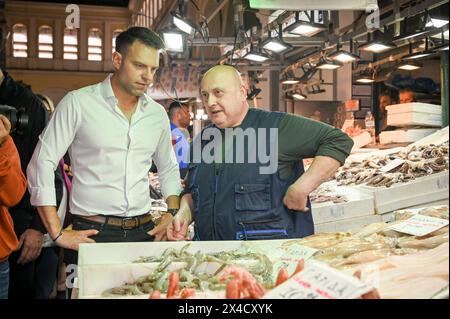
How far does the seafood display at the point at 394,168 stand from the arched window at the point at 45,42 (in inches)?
50.6

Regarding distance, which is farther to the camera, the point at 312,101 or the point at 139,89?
the point at 312,101

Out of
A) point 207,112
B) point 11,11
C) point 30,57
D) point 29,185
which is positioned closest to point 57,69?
point 30,57

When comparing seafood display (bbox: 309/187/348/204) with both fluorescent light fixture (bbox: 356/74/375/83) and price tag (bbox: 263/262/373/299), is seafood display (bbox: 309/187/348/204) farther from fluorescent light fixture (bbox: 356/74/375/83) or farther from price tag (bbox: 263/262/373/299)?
price tag (bbox: 263/262/373/299)

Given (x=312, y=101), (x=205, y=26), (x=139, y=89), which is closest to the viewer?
(x=139, y=89)

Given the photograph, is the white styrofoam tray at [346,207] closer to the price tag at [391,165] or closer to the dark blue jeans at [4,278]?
the price tag at [391,165]

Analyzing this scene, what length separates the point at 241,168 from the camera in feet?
7.14

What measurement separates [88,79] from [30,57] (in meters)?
0.35

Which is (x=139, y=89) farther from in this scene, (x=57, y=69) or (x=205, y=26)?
(x=205, y=26)

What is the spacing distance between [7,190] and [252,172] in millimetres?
883

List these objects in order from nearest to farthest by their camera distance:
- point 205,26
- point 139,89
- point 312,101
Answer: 1. point 139,89
2. point 312,101
3. point 205,26

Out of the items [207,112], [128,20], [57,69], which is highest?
[128,20]

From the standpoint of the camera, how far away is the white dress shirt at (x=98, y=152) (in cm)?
206

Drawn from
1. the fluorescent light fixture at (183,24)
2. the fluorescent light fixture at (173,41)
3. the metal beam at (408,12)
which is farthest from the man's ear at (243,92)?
the metal beam at (408,12)

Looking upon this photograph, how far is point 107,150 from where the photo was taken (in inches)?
81.5
